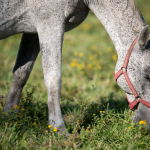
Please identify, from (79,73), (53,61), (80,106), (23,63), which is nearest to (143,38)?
(53,61)

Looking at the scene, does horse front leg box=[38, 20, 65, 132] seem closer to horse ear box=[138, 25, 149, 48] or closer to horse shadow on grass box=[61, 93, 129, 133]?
horse shadow on grass box=[61, 93, 129, 133]

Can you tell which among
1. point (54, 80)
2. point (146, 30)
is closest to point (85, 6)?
point (146, 30)

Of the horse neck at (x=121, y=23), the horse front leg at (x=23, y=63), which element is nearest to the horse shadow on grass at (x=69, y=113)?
the horse front leg at (x=23, y=63)

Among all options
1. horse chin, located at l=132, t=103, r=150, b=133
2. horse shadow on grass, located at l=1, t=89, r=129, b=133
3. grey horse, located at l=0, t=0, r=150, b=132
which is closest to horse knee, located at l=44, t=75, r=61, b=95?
grey horse, located at l=0, t=0, r=150, b=132

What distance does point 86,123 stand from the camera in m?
2.54

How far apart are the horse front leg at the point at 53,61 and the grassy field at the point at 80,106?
0.61 ft

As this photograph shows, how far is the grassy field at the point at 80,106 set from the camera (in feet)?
6.26

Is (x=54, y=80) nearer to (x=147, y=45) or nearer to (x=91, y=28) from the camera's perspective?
(x=147, y=45)

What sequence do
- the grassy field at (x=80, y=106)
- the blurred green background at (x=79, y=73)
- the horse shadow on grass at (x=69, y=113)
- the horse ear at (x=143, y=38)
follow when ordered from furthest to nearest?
the blurred green background at (x=79, y=73) < the horse shadow on grass at (x=69, y=113) < the grassy field at (x=80, y=106) < the horse ear at (x=143, y=38)

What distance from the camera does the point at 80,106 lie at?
2.52m

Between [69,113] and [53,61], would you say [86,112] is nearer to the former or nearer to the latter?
[69,113]

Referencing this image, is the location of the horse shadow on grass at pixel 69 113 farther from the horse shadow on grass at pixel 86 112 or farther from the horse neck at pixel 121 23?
the horse neck at pixel 121 23

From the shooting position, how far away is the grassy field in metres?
1.91

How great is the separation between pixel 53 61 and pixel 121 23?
2.69 feet
